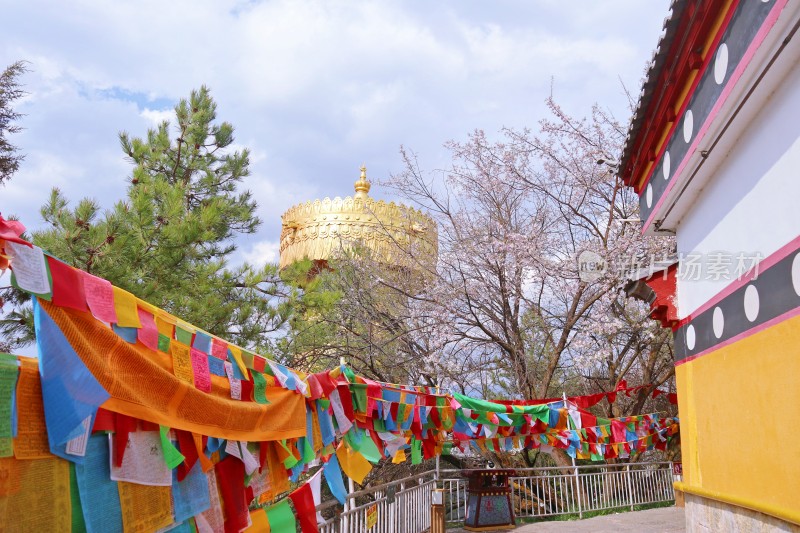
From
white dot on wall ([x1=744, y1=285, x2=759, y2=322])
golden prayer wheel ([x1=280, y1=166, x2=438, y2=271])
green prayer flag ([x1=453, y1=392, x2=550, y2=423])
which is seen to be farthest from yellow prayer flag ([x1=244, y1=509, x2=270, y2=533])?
golden prayer wheel ([x1=280, y1=166, x2=438, y2=271])

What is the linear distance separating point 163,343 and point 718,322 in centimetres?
585

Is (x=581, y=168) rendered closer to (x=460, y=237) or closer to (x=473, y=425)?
(x=460, y=237)

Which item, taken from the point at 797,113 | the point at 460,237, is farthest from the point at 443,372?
the point at 797,113

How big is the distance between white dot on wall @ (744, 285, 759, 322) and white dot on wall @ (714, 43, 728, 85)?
6.67ft

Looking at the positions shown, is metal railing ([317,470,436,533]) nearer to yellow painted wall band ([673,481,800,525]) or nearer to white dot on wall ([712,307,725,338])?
yellow painted wall band ([673,481,800,525])

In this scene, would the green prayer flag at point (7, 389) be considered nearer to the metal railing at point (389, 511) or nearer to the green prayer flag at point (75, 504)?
the green prayer flag at point (75, 504)

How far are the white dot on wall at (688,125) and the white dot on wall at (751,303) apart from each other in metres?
1.96

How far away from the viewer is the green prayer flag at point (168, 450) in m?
3.22

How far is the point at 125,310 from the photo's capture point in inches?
120

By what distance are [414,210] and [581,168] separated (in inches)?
181

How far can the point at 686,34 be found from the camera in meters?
6.50

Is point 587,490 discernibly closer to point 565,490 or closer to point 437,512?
point 565,490

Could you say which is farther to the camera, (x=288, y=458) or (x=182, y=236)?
(x=182, y=236)

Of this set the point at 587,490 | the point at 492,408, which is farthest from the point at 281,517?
the point at 587,490
